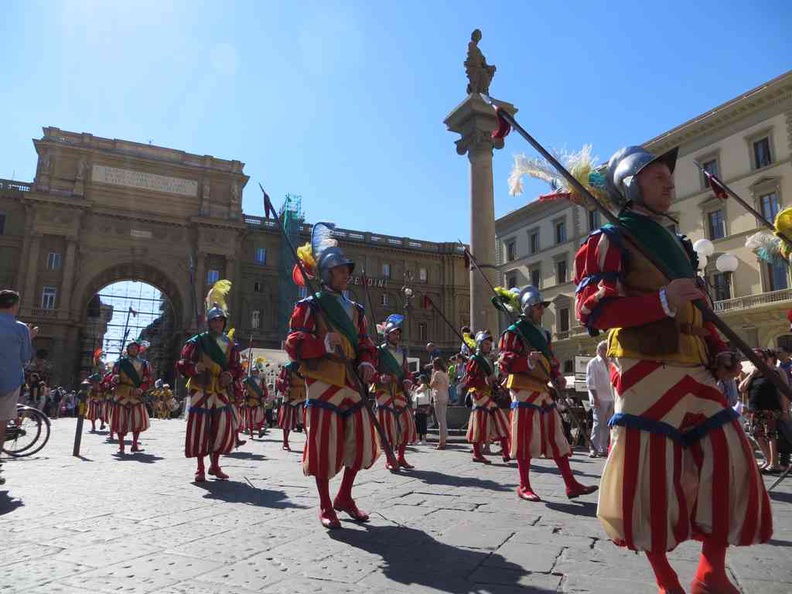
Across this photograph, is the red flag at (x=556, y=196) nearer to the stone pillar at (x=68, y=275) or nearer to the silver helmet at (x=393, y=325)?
the silver helmet at (x=393, y=325)

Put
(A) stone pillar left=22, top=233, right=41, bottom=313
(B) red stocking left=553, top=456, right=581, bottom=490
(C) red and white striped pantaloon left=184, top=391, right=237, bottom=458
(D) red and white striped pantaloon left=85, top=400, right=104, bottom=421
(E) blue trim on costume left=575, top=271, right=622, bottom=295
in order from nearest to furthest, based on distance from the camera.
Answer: (E) blue trim on costume left=575, top=271, right=622, bottom=295, (B) red stocking left=553, top=456, right=581, bottom=490, (C) red and white striped pantaloon left=184, top=391, right=237, bottom=458, (D) red and white striped pantaloon left=85, top=400, right=104, bottom=421, (A) stone pillar left=22, top=233, right=41, bottom=313

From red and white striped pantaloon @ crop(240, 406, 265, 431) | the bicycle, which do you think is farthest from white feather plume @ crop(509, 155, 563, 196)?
red and white striped pantaloon @ crop(240, 406, 265, 431)

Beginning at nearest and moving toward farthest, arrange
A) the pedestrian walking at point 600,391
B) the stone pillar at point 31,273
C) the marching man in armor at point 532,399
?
the marching man in armor at point 532,399 < the pedestrian walking at point 600,391 < the stone pillar at point 31,273

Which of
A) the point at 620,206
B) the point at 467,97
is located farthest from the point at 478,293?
the point at 620,206

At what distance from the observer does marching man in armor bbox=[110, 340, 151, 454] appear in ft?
36.6

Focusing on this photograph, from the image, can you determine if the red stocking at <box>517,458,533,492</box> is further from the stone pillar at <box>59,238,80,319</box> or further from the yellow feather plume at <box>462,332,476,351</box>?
the stone pillar at <box>59,238,80,319</box>

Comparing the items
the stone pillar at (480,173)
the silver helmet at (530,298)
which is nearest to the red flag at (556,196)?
the silver helmet at (530,298)

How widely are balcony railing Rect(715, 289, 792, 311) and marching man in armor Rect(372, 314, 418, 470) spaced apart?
2651cm

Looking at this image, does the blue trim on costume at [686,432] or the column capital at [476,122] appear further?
the column capital at [476,122]

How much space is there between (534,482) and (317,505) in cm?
276

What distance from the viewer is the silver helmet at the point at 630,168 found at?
277 centimetres

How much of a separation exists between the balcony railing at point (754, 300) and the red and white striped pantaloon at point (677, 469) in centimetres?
3113

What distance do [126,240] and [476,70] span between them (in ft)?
123

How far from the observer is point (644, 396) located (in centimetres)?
252
